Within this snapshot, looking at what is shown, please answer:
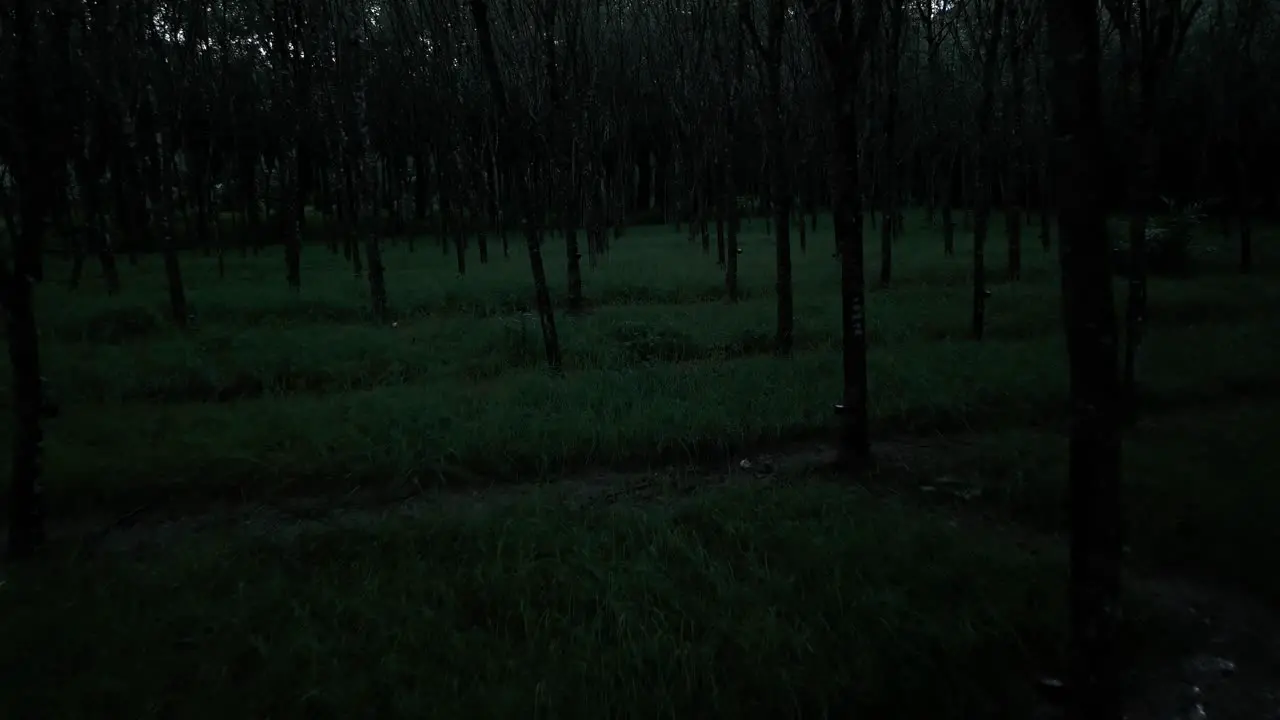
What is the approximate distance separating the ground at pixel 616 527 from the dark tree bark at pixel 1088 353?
90 cm

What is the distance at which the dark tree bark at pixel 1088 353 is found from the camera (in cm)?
337

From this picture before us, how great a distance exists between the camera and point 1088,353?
346 centimetres

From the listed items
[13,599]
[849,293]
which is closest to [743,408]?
[849,293]

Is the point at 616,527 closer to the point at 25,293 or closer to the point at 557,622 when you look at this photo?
the point at 557,622

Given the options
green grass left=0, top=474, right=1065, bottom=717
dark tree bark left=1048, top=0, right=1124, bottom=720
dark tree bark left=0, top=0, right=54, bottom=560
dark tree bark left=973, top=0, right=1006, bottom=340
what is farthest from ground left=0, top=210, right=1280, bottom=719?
dark tree bark left=1048, top=0, right=1124, bottom=720

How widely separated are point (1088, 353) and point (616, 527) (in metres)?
3.49

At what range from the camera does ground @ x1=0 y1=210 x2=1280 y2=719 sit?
4.30 meters

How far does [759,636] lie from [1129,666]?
2204mm

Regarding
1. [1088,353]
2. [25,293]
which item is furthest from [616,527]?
[25,293]

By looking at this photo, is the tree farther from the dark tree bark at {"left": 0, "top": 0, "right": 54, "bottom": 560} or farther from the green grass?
the dark tree bark at {"left": 0, "top": 0, "right": 54, "bottom": 560}

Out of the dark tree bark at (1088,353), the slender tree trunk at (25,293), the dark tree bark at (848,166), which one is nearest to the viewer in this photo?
the dark tree bark at (1088,353)

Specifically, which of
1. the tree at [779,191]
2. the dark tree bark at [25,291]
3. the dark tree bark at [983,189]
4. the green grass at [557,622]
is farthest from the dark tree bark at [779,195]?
the dark tree bark at [25,291]

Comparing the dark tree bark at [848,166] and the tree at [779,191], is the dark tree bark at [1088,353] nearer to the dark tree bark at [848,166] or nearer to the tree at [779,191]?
the dark tree bark at [848,166]

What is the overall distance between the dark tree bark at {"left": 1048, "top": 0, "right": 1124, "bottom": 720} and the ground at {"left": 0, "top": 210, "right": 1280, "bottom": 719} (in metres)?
0.90
